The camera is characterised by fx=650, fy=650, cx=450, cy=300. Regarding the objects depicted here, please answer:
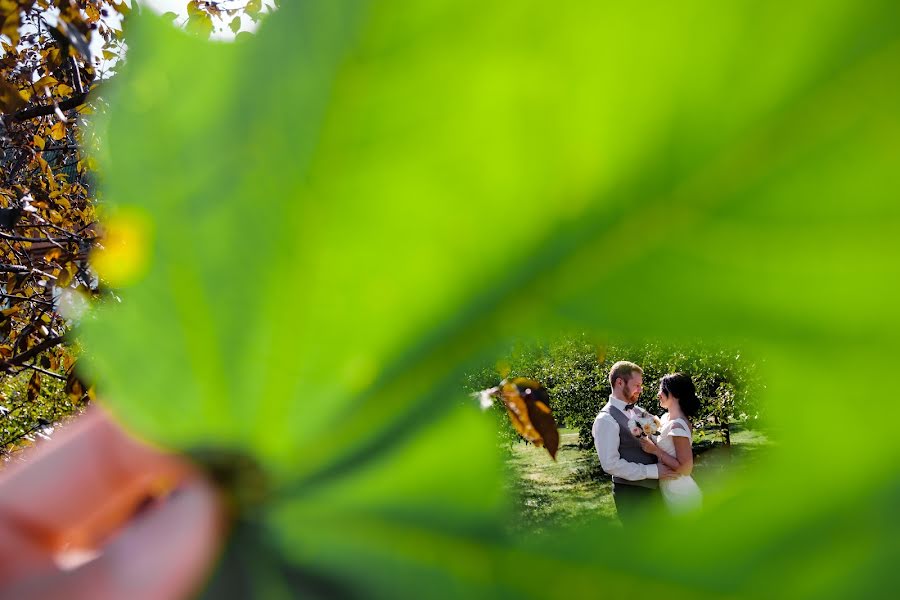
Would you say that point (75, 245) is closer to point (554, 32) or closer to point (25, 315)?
point (25, 315)

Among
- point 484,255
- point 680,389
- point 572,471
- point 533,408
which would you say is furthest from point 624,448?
point 572,471

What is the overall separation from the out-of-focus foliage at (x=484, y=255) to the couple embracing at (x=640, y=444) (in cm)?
335

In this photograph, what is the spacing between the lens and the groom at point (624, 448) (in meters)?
3.47

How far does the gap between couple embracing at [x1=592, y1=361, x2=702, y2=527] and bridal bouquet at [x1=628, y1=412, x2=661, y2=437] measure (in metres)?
0.02

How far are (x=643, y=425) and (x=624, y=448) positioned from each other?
301mm

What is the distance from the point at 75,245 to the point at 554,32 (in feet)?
8.34

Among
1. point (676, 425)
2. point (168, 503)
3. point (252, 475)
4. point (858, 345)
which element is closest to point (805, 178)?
point (858, 345)

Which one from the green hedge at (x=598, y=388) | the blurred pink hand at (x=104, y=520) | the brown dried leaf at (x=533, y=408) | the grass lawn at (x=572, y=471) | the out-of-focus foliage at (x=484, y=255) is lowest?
the grass lawn at (x=572, y=471)

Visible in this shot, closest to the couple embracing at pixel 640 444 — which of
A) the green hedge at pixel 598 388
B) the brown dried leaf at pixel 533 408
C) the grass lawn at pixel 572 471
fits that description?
the brown dried leaf at pixel 533 408

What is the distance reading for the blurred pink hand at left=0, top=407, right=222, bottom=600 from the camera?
10.6 inches

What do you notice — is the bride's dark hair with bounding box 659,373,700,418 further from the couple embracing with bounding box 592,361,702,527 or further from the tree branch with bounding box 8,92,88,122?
the tree branch with bounding box 8,92,88,122

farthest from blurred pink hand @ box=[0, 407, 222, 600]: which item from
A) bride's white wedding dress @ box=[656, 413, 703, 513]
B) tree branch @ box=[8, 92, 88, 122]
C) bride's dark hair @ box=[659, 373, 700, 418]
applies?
bride's dark hair @ box=[659, 373, 700, 418]

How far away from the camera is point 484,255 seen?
192 millimetres

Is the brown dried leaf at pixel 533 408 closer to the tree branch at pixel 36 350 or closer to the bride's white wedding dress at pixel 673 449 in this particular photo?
the tree branch at pixel 36 350
